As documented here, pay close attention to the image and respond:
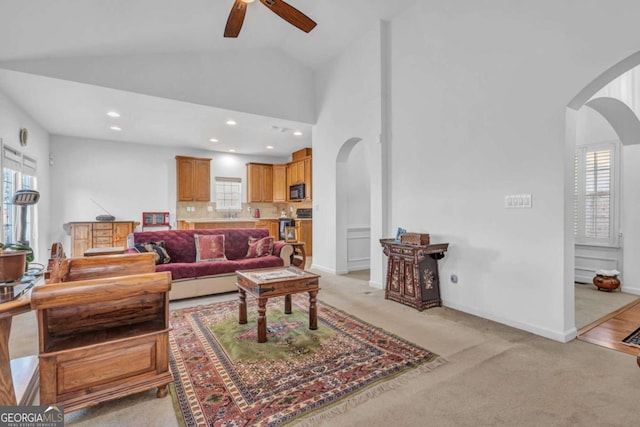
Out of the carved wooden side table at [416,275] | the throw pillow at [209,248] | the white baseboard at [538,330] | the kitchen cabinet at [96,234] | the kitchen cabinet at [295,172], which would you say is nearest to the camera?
the white baseboard at [538,330]

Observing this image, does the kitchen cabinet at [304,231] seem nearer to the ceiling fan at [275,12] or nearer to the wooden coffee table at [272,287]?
the wooden coffee table at [272,287]

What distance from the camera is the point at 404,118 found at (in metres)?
4.09

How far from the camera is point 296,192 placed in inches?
311

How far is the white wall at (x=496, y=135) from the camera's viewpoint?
2605 millimetres

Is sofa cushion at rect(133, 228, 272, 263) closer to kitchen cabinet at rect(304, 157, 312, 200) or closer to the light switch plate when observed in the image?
the light switch plate

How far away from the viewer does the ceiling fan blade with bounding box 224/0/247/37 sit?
2630 millimetres

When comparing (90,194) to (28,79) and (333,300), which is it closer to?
(28,79)

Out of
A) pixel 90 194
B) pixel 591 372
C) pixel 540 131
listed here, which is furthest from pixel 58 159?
pixel 591 372

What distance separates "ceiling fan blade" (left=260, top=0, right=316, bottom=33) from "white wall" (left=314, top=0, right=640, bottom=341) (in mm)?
1677

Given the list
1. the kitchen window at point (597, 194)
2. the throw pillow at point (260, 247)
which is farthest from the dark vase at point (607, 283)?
the throw pillow at point (260, 247)

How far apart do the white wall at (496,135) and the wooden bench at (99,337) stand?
298 cm

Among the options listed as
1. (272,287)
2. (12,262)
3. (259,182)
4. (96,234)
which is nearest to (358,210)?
(272,287)

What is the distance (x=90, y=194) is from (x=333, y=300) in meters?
6.38

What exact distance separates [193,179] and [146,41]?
4280 millimetres
